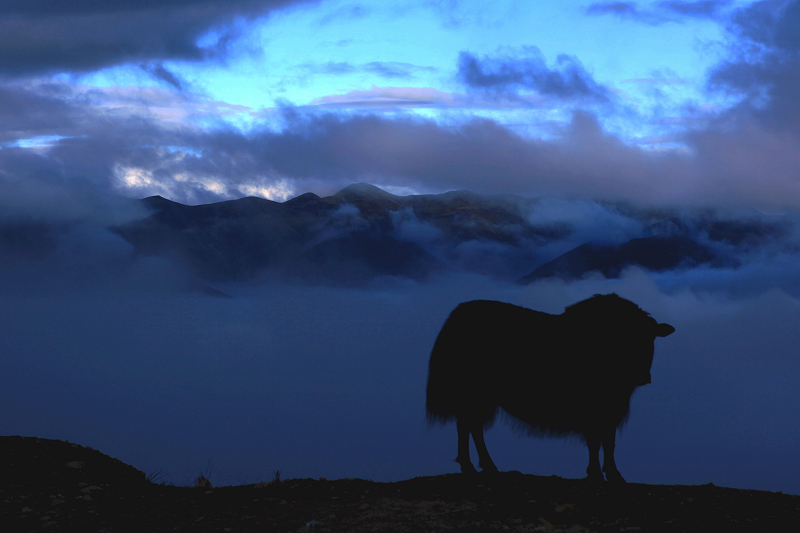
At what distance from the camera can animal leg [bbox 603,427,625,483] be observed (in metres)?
9.48

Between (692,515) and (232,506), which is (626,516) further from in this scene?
(232,506)

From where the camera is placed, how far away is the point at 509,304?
1049 centimetres

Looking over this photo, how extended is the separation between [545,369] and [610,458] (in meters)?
1.53

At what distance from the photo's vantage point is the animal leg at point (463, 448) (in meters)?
9.99

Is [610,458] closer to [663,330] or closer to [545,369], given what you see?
[545,369]

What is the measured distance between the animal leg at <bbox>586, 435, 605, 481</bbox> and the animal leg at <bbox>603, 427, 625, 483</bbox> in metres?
0.10

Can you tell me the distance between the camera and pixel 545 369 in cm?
998

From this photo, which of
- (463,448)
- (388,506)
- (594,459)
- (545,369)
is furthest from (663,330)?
(388,506)

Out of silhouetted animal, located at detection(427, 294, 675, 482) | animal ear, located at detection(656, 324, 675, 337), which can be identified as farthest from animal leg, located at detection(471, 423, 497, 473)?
animal ear, located at detection(656, 324, 675, 337)

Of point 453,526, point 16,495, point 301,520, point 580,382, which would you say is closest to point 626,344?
point 580,382

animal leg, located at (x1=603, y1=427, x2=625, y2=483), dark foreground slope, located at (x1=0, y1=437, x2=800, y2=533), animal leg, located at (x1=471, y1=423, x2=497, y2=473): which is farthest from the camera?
animal leg, located at (x1=471, y1=423, x2=497, y2=473)

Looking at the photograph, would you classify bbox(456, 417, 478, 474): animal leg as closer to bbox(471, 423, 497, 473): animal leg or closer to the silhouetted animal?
the silhouetted animal

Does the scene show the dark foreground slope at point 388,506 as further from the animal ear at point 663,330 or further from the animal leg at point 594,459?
the animal ear at point 663,330

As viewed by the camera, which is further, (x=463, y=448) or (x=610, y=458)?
(x=463, y=448)
